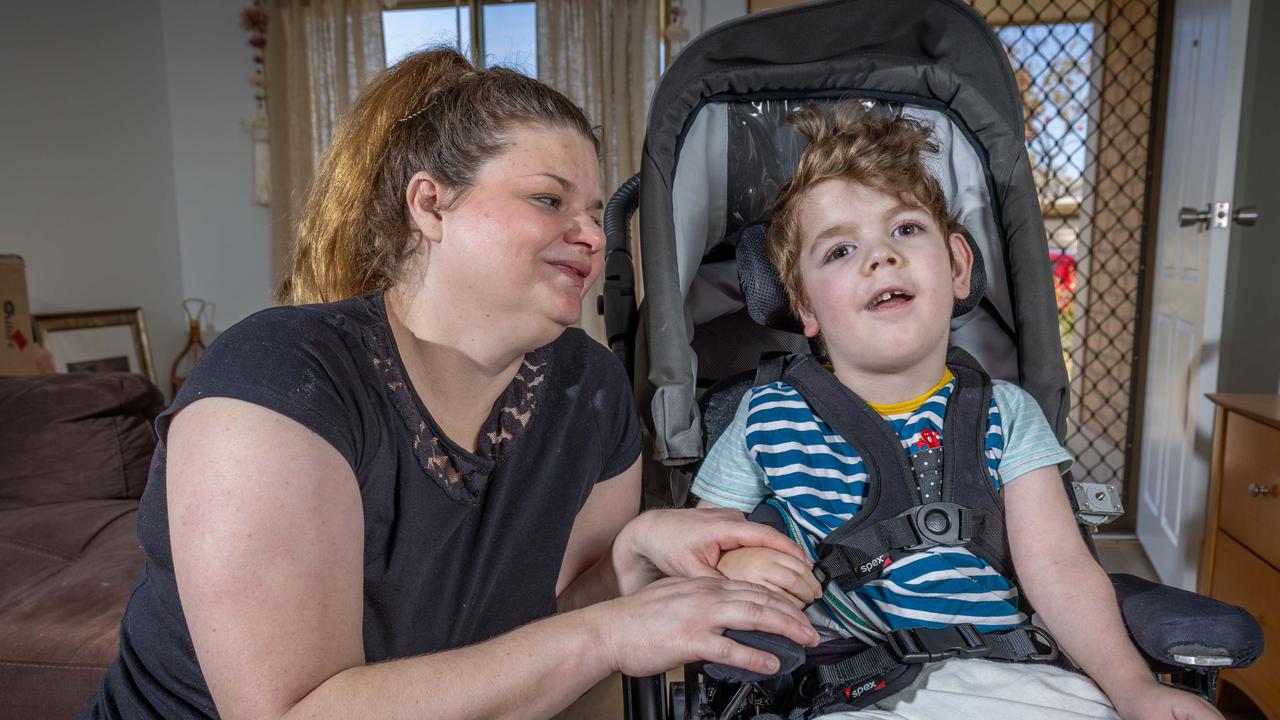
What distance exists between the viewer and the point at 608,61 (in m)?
4.29

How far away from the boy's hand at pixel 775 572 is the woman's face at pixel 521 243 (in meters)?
0.33

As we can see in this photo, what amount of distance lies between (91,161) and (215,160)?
74 cm

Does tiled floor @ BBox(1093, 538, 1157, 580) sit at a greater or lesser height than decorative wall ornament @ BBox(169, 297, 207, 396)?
lesser

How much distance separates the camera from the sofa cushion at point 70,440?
2.15 metres

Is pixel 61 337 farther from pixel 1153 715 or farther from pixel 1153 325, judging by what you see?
pixel 1153 325

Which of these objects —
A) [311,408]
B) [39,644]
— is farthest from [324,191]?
[39,644]

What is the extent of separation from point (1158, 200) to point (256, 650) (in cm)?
343

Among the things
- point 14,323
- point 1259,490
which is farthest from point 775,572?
point 14,323

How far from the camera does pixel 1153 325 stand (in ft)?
9.99

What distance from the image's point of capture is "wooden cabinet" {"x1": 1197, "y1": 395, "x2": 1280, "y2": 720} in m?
1.76

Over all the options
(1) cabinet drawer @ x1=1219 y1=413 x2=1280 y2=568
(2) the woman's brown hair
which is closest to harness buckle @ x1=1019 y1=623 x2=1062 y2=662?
(2) the woman's brown hair

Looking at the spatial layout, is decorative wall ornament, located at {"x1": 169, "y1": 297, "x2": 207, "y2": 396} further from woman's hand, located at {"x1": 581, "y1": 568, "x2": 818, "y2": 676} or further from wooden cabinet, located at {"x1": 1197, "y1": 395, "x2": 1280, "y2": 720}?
wooden cabinet, located at {"x1": 1197, "y1": 395, "x2": 1280, "y2": 720}

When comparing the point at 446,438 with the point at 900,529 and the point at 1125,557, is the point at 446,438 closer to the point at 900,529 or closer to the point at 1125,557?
the point at 900,529

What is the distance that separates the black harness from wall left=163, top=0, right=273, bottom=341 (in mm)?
4264
